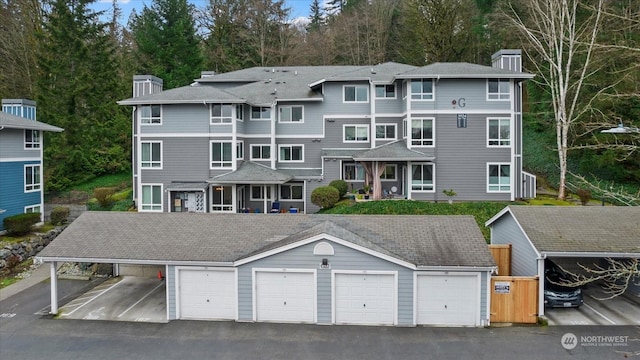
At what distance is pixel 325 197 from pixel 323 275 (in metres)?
11.9

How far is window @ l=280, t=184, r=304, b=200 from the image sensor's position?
2902cm

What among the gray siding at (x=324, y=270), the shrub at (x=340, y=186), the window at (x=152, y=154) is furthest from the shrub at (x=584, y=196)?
the window at (x=152, y=154)

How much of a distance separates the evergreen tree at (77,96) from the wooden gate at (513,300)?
104 ft

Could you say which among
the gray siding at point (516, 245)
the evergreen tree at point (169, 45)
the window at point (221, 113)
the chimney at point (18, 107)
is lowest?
the gray siding at point (516, 245)

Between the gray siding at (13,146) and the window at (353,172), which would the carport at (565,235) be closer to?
the window at (353,172)

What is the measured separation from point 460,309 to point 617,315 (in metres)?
5.36

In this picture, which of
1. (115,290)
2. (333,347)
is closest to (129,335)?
(115,290)

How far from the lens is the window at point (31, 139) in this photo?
2638 cm

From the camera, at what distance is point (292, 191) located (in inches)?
1144

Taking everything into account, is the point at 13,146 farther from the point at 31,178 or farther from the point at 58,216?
the point at 58,216

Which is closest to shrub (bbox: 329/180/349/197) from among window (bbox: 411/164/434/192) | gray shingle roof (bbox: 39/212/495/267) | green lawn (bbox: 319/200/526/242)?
green lawn (bbox: 319/200/526/242)

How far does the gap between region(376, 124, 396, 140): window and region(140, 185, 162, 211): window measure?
1475 cm

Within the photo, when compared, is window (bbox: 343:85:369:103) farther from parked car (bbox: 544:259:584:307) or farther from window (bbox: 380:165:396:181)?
parked car (bbox: 544:259:584:307)

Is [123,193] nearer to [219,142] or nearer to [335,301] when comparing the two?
[219,142]
